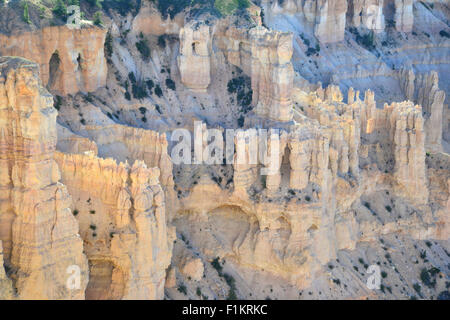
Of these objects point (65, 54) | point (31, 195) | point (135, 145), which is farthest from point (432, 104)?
point (31, 195)

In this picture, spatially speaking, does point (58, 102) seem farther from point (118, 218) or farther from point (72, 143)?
point (118, 218)

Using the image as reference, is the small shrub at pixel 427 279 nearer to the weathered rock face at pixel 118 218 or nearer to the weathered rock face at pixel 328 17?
the weathered rock face at pixel 118 218

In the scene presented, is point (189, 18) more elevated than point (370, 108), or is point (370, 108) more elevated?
point (189, 18)

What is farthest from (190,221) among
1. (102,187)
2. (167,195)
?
(102,187)

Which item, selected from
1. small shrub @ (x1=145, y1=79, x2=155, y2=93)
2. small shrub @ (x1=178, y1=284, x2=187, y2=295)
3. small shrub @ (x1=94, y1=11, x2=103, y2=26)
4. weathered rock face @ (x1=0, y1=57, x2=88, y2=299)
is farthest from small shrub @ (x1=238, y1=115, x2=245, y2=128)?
weathered rock face @ (x1=0, y1=57, x2=88, y2=299)

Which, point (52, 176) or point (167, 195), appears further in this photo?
point (167, 195)

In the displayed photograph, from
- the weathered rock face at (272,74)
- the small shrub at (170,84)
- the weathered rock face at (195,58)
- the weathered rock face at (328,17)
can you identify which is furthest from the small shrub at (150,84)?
the weathered rock face at (328,17)

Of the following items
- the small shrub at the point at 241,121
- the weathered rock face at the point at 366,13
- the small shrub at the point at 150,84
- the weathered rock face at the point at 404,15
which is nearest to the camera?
the small shrub at the point at 241,121
